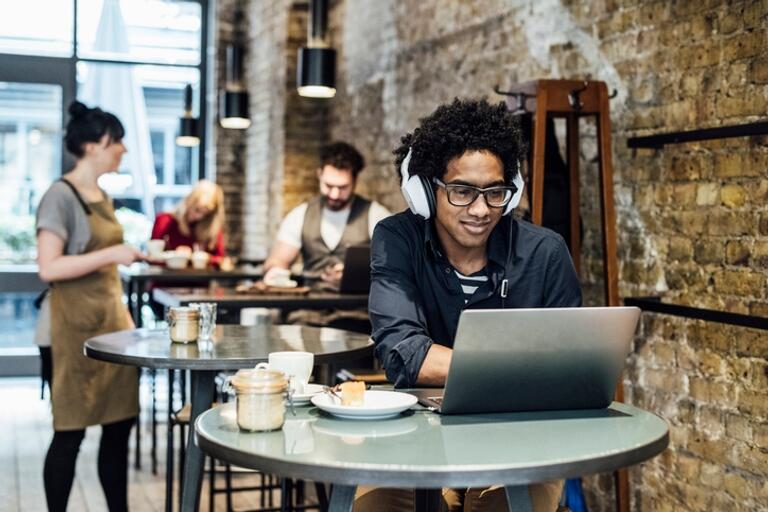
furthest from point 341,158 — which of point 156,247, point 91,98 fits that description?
point 91,98

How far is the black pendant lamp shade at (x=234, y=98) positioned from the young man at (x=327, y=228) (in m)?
2.63

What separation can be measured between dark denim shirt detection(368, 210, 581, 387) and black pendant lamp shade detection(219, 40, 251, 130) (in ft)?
17.5

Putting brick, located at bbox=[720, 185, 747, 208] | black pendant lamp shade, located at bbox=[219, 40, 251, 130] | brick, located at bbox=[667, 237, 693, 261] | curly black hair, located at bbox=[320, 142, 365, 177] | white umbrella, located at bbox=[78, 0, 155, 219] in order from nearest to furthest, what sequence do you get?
1. brick, located at bbox=[720, 185, 747, 208]
2. brick, located at bbox=[667, 237, 693, 261]
3. curly black hair, located at bbox=[320, 142, 365, 177]
4. black pendant lamp shade, located at bbox=[219, 40, 251, 130]
5. white umbrella, located at bbox=[78, 0, 155, 219]

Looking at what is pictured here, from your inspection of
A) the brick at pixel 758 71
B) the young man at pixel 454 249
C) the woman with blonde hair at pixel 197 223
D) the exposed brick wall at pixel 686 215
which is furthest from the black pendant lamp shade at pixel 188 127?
the young man at pixel 454 249

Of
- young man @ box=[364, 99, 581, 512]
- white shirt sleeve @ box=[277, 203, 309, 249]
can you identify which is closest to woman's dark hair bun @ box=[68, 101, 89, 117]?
white shirt sleeve @ box=[277, 203, 309, 249]

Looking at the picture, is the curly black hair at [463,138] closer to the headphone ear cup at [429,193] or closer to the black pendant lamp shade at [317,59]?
the headphone ear cup at [429,193]

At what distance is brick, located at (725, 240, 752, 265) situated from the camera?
328 cm

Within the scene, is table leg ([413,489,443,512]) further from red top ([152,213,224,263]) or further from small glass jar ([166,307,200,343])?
red top ([152,213,224,263])

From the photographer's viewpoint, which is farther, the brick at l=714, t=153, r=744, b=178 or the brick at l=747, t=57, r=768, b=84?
the brick at l=714, t=153, r=744, b=178

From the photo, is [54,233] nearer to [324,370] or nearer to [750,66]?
[324,370]

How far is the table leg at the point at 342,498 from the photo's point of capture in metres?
1.87

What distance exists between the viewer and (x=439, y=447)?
1.84 m

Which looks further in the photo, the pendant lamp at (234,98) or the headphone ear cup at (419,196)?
the pendant lamp at (234,98)

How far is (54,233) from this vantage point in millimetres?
3719
